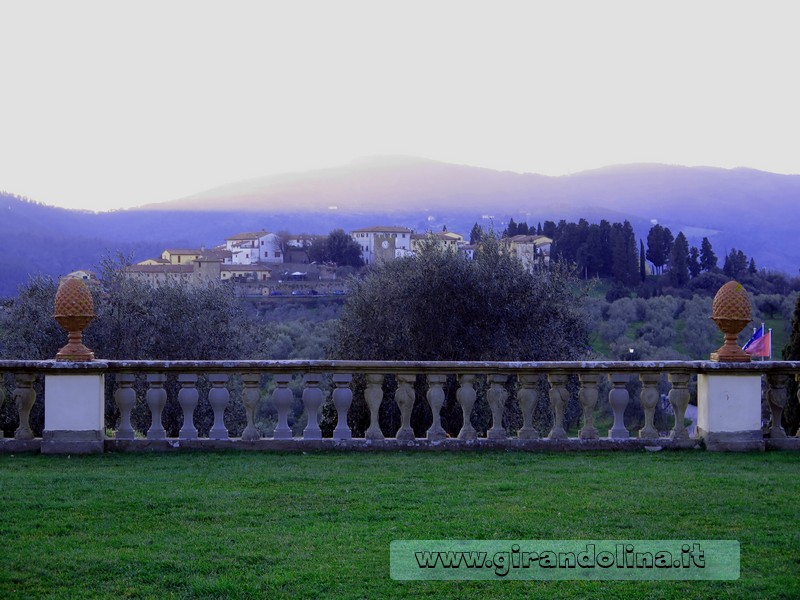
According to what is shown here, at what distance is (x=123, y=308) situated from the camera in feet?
76.9

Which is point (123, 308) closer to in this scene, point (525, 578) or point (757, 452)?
point (757, 452)

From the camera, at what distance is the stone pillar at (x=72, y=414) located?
9155 mm

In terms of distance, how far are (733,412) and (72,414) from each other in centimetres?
683

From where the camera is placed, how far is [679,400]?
9516mm

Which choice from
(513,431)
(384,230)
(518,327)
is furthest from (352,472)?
(384,230)

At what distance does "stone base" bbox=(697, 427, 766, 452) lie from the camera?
929 cm

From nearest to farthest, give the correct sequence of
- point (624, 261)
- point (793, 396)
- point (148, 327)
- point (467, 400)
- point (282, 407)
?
point (467, 400), point (282, 407), point (793, 396), point (148, 327), point (624, 261)

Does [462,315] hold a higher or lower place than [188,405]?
higher

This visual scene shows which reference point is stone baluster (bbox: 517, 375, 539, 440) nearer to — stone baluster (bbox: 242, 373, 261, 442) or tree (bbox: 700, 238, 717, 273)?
stone baluster (bbox: 242, 373, 261, 442)

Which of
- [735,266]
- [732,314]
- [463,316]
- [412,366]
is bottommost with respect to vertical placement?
[412,366]

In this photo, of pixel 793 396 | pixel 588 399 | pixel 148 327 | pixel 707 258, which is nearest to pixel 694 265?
pixel 707 258

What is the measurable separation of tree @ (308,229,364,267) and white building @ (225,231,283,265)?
642 centimetres

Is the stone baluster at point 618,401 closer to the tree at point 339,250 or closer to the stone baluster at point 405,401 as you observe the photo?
the stone baluster at point 405,401

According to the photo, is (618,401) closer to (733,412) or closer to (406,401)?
(733,412)
